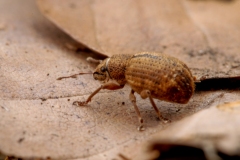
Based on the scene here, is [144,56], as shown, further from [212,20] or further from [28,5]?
[28,5]

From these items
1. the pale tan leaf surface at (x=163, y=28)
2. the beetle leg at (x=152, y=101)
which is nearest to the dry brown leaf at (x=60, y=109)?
the beetle leg at (x=152, y=101)

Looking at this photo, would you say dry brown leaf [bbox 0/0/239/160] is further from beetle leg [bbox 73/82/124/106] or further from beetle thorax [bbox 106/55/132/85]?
beetle thorax [bbox 106/55/132/85]

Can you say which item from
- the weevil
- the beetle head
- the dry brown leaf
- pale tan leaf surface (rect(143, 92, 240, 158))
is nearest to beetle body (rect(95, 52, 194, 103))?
the weevil

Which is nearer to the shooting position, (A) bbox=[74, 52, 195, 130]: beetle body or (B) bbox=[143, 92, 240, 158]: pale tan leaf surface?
(B) bbox=[143, 92, 240, 158]: pale tan leaf surface

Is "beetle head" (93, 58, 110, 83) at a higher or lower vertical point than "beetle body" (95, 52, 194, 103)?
lower

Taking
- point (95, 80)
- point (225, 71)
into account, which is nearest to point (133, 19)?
point (95, 80)

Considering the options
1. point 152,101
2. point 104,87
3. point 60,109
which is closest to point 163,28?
point 104,87
